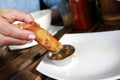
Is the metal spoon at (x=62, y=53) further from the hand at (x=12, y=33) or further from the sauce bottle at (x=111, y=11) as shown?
the sauce bottle at (x=111, y=11)

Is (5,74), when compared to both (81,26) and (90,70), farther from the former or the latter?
(81,26)

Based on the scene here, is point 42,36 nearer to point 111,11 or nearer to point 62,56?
point 62,56

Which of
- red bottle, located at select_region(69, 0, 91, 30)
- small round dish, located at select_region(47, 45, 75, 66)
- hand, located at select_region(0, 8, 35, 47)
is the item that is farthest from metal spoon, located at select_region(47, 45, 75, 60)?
red bottle, located at select_region(69, 0, 91, 30)

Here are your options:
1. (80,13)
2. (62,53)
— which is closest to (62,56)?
(62,53)

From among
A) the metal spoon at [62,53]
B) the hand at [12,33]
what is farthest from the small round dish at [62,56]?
the hand at [12,33]

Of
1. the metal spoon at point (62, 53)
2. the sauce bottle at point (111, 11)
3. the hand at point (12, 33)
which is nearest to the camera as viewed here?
the hand at point (12, 33)

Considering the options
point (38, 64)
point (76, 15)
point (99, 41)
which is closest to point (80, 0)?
point (76, 15)

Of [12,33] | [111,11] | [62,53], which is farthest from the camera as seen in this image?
[111,11]
